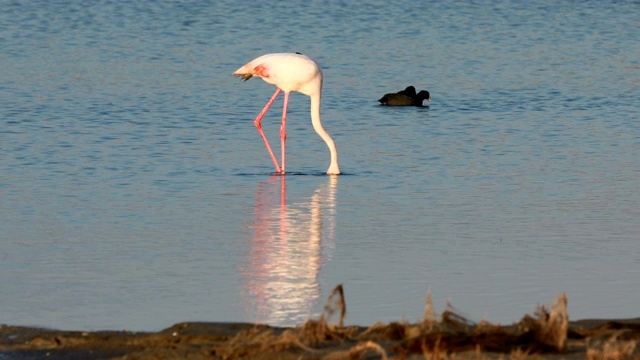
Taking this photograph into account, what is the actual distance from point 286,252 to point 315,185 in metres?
3.22

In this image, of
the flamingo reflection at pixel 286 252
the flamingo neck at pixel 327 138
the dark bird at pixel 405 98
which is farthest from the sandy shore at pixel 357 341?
the dark bird at pixel 405 98

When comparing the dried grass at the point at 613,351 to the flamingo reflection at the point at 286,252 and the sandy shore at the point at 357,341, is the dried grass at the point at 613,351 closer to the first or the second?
the sandy shore at the point at 357,341

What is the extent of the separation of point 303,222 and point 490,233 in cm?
140

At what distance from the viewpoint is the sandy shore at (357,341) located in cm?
579

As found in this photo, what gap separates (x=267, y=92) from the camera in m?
19.8

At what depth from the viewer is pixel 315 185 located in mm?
12211

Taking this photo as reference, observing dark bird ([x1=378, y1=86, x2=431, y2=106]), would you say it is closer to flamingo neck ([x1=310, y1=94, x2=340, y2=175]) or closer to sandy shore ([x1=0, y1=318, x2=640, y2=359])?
flamingo neck ([x1=310, y1=94, x2=340, y2=175])

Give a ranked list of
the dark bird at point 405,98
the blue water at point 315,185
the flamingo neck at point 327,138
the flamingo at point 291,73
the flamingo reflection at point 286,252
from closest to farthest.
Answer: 1. the flamingo reflection at point 286,252
2. the blue water at point 315,185
3. the flamingo neck at point 327,138
4. the flamingo at point 291,73
5. the dark bird at point 405,98

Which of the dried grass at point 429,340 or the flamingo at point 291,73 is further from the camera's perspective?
the flamingo at point 291,73

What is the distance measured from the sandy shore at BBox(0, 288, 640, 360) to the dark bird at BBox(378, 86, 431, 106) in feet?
35.7

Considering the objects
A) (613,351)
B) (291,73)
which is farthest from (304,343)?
(291,73)

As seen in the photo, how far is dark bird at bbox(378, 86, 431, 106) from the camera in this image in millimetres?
17498

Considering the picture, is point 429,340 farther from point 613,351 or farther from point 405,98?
point 405,98

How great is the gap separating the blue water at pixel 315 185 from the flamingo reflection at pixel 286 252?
0.08 feet
